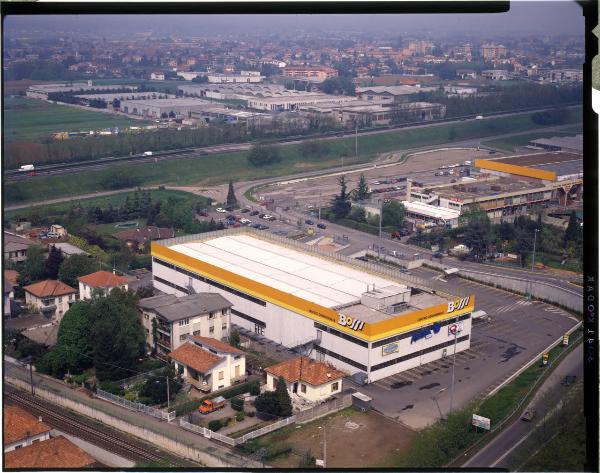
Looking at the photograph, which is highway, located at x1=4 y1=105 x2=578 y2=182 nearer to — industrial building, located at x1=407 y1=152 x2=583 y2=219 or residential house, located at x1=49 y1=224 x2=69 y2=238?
residential house, located at x1=49 y1=224 x2=69 y2=238

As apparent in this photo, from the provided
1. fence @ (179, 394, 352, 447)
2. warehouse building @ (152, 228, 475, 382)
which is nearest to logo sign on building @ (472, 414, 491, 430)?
fence @ (179, 394, 352, 447)

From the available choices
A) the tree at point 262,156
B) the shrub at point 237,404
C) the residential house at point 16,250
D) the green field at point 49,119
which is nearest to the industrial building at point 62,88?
the green field at point 49,119

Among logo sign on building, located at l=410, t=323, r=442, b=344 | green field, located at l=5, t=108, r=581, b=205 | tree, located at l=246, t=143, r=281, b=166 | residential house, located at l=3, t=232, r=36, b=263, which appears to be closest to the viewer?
logo sign on building, located at l=410, t=323, r=442, b=344

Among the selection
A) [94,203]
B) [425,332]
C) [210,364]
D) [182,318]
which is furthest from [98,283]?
[94,203]

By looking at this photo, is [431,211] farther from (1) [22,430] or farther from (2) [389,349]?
(1) [22,430]

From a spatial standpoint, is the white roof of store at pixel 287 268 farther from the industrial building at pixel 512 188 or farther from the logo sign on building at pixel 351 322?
the industrial building at pixel 512 188
